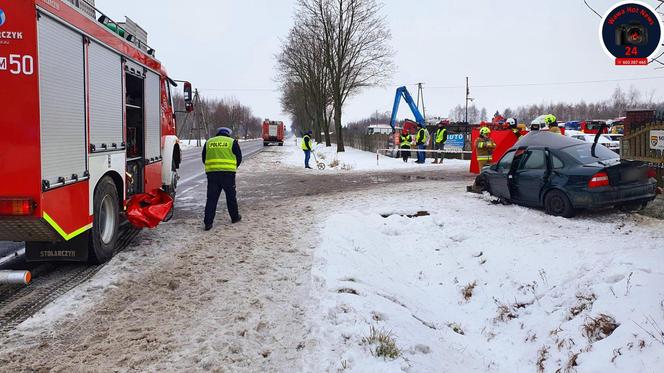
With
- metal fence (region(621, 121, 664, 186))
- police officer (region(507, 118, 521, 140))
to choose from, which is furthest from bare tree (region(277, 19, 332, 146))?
metal fence (region(621, 121, 664, 186))

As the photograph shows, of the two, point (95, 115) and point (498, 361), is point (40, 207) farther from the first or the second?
point (498, 361)

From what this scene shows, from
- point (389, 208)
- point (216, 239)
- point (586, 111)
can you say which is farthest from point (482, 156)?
point (586, 111)

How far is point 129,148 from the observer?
25.7 ft

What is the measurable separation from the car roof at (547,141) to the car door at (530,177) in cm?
22

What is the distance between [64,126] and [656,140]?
10.7 m

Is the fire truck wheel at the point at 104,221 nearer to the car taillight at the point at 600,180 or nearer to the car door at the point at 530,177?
the car door at the point at 530,177

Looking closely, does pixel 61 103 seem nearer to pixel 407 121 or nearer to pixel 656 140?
pixel 656 140

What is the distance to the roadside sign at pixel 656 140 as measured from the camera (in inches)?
401

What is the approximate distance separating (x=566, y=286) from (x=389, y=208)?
4813 mm

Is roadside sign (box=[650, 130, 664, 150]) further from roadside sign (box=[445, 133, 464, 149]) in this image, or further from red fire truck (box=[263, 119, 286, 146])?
red fire truck (box=[263, 119, 286, 146])

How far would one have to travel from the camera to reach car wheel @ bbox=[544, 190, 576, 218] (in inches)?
319

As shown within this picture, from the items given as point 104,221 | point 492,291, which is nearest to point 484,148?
point 492,291

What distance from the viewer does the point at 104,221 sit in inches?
256

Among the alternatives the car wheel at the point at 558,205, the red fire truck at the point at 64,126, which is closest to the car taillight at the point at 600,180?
the car wheel at the point at 558,205
